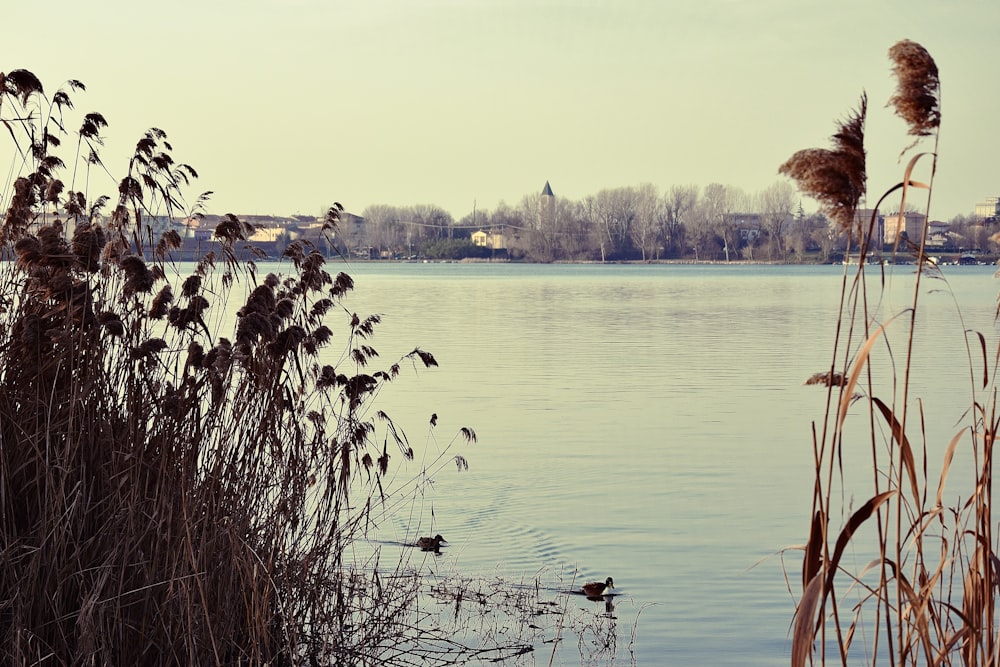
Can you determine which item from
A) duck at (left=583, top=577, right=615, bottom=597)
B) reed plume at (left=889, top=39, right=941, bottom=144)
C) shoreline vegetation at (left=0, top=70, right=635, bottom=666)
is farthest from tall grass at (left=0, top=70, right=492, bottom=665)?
reed plume at (left=889, top=39, right=941, bottom=144)

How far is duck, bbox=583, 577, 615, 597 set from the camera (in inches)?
242

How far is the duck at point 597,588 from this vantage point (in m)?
6.14

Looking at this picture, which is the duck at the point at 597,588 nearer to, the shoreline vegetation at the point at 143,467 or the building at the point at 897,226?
the shoreline vegetation at the point at 143,467

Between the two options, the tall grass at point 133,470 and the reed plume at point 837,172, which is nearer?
the reed plume at point 837,172

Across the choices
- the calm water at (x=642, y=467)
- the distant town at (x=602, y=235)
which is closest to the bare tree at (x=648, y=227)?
the distant town at (x=602, y=235)

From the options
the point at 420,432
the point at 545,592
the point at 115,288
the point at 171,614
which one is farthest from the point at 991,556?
the point at 420,432

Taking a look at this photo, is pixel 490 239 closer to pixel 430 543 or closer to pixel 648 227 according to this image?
pixel 648 227

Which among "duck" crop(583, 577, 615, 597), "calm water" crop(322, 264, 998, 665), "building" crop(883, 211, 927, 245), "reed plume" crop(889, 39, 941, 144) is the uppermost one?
"reed plume" crop(889, 39, 941, 144)

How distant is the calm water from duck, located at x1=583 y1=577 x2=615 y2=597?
0.07m

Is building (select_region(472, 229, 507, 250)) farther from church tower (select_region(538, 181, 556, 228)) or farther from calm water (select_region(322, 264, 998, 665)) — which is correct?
calm water (select_region(322, 264, 998, 665))

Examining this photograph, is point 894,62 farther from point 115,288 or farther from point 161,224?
point 161,224

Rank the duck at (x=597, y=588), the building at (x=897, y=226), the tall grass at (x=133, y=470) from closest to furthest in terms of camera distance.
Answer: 1. the building at (x=897, y=226)
2. the tall grass at (x=133, y=470)
3. the duck at (x=597, y=588)

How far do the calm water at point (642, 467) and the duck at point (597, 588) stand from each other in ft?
0.23

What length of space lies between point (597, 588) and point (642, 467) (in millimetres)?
3944
